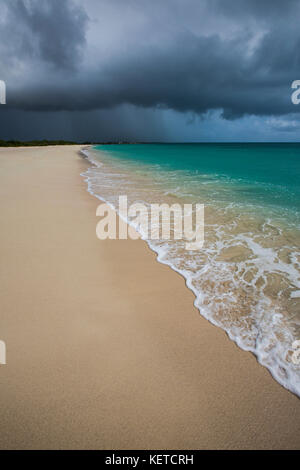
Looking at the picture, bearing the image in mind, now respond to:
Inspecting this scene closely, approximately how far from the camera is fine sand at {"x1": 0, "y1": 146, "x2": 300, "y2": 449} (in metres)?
1.97

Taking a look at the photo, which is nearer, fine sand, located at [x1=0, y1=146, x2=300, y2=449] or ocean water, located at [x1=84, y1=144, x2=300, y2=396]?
fine sand, located at [x1=0, y1=146, x2=300, y2=449]

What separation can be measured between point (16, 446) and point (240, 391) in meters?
1.95

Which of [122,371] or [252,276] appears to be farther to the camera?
[252,276]

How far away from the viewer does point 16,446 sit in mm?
1866

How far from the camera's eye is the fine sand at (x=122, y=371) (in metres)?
1.97

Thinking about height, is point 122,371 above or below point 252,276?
below

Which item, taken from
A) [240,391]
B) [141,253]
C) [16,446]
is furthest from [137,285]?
[16,446]

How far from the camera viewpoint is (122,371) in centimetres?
246

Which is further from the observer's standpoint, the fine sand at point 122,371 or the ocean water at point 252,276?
the ocean water at point 252,276

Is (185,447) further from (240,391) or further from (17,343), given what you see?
(17,343)
